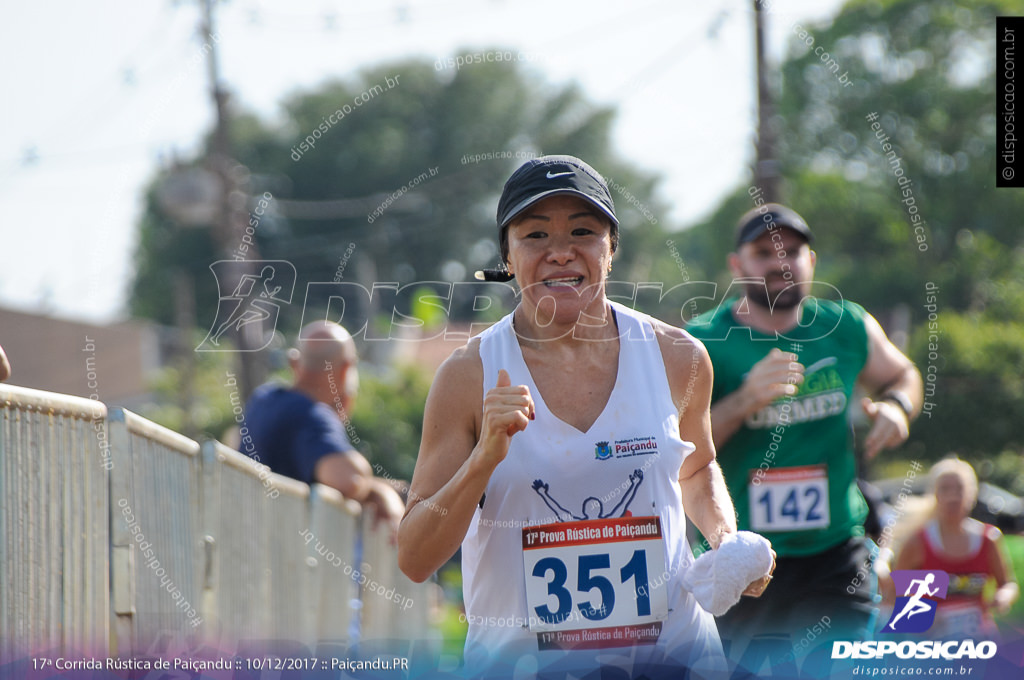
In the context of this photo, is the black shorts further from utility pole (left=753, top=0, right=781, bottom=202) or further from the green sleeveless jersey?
utility pole (left=753, top=0, right=781, bottom=202)

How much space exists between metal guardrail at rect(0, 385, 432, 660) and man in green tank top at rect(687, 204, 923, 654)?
6.42 ft

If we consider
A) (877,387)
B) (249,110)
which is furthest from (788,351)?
(249,110)

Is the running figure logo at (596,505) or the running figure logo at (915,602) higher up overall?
the running figure logo at (596,505)

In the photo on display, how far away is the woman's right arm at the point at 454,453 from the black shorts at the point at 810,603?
6.63ft

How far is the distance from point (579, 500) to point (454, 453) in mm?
332

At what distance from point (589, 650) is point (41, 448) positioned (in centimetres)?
145

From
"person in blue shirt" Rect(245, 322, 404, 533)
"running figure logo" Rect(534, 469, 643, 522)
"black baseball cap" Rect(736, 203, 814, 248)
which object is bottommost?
"running figure logo" Rect(534, 469, 643, 522)

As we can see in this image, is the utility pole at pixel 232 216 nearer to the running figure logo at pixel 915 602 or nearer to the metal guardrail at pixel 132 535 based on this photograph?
the metal guardrail at pixel 132 535

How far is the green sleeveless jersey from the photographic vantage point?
4.50 m

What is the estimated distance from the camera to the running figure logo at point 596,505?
2.82m

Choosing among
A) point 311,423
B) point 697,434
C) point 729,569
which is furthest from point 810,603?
point 311,423

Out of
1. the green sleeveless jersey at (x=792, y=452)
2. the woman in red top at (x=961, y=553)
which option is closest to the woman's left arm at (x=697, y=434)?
the green sleeveless jersey at (x=792, y=452)

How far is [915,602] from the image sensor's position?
5.02 metres

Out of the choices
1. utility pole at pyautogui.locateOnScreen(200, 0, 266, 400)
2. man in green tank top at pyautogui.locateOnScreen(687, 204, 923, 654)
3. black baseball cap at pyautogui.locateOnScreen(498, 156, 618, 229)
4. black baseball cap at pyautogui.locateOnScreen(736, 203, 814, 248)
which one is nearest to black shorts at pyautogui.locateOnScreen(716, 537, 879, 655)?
Result: man in green tank top at pyautogui.locateOnScreen(687, 204, 923, 654)
